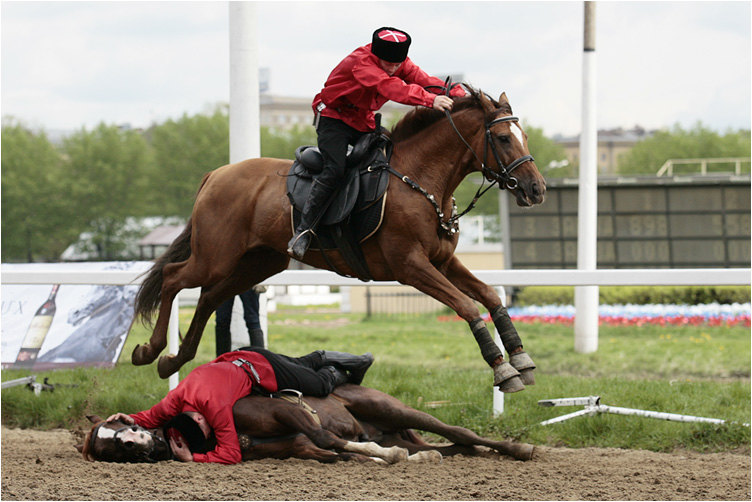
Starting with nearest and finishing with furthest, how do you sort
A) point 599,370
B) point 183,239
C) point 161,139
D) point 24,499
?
point 24,499, point 183,239, point 599,370, point 161,139

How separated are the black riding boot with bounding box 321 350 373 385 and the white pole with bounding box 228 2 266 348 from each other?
5.49ft

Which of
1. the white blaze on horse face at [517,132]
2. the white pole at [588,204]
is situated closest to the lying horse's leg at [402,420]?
the white blaze on horse face at [517,132]

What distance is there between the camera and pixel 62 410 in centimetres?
626

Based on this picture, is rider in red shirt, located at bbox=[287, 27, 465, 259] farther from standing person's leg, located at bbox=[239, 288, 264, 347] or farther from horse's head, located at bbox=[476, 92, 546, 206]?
standing person's leg, located at bbox=[239, 288, 264, 347]

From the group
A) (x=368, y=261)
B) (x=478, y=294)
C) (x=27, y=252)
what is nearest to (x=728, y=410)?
(x=478, y=294)

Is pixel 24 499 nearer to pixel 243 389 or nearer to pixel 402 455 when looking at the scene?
pixel 243 389

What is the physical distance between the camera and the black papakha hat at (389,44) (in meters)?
4.21

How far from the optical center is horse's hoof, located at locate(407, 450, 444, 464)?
15.7 ft

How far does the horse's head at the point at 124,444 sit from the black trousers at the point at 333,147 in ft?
5.65

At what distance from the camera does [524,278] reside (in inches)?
219

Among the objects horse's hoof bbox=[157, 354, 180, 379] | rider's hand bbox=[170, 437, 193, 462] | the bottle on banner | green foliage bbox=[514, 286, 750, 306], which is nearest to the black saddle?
rider's hand bbox=[170, 437, 193, 462]

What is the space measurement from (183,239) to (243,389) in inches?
50.1

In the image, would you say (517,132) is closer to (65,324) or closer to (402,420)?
(402,420)

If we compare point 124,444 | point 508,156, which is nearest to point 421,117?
point 508,156
